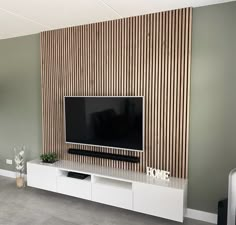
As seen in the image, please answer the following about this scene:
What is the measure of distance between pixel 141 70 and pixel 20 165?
2.59 m

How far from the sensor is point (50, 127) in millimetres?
3570

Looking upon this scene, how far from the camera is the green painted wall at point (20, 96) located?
146 inches

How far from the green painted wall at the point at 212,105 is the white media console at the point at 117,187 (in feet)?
0.98

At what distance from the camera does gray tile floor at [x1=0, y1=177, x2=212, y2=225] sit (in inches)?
104

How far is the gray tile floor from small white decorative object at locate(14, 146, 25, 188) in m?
0.21

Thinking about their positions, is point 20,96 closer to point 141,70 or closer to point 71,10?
point 71,10

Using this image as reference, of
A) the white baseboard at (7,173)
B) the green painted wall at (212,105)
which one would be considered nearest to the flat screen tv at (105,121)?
the green painted wall at (212,105)

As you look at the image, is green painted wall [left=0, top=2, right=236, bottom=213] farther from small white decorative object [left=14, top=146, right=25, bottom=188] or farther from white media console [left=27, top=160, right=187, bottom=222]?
small white decorative object [left=14, top=146, right=25, bottom=188]

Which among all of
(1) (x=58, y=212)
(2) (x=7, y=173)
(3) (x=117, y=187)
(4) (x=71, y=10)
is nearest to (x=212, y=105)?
(3) (x=117, y=187)

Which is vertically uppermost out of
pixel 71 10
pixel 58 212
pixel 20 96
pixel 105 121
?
pixel 71 10

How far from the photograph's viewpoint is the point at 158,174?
2.75m

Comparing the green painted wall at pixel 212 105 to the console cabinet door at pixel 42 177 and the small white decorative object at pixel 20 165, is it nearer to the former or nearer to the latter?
the console cabinet door at pixel 42 177

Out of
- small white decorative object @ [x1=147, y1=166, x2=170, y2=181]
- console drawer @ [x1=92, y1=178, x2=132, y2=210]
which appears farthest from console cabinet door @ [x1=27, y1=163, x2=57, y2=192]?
small white decorative object @ [x1=147, y1=166, x2=170, y2=181]

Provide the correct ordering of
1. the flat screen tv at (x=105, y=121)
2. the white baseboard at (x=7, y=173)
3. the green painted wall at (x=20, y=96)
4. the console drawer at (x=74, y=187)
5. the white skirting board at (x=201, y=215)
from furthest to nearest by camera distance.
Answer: the white baseboard at (x=7, y=173) < the green painted wall at (x=20, y=96) < the console drawer at (x=74, y=187) < the flat screen tv at (x=105, y=121) < the white skirting board at (x=201, y=215)
